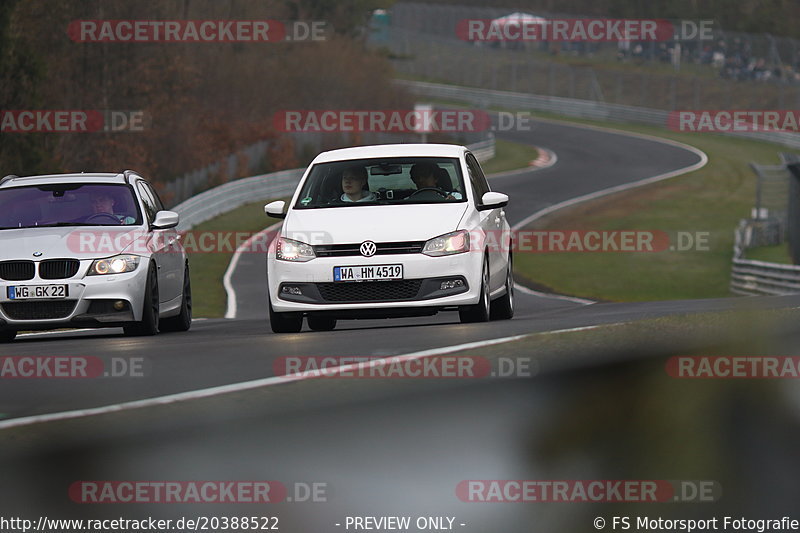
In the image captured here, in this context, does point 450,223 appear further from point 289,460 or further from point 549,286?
point 549,286

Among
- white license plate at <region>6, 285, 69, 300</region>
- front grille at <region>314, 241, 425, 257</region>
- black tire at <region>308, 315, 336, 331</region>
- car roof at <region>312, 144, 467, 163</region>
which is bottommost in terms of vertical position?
black tire at <region>308, 315, 336, 331</region>

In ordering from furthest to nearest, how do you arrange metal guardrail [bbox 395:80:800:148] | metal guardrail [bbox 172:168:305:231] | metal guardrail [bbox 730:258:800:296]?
metal guardrail [bbox 395:80:800:148], metal guardrail [bbox 172:168:305:231], metal guardrail [bbox 730:258:800:296]

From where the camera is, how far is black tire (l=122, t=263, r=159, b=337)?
1255 centimetres

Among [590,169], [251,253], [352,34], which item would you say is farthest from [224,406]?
[352,34]

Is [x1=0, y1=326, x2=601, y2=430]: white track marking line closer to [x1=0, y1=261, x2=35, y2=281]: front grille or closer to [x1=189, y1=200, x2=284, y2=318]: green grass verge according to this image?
[x1=0, y1=261, x2=35, y2=281]: front grille

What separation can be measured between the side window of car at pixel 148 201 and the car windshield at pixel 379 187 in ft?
6.03

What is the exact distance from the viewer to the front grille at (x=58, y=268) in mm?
12031

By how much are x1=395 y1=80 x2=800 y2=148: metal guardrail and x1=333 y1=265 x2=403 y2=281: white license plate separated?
205ft

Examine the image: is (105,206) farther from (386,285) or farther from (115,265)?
(386,285)

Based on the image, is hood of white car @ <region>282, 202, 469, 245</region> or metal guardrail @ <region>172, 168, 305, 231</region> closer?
hood of white car @ <region>282, 202, 469, 245</region>

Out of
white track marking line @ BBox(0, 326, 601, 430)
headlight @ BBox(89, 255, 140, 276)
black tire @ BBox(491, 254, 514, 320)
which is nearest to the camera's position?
white track marking line @ BBox(0, 326, 601, 430)

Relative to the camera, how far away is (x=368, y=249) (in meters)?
11.5

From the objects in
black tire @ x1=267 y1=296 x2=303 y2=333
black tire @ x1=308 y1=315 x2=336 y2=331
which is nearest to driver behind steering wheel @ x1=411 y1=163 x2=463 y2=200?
black tire @ x1=308 y1=315 x2=336 y2=331

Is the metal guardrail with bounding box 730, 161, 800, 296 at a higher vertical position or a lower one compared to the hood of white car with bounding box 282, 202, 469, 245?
lower
